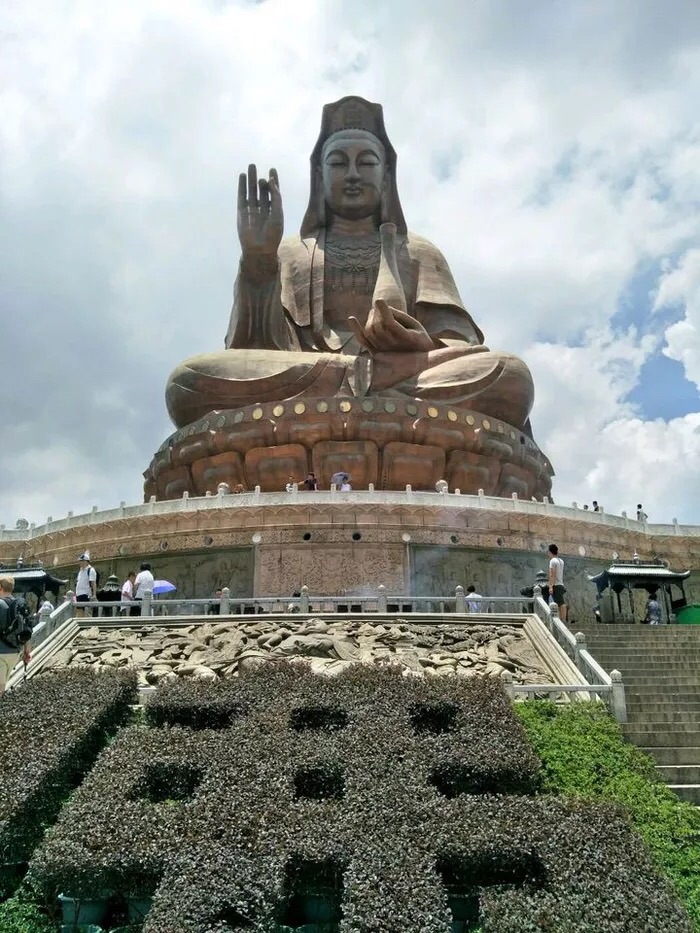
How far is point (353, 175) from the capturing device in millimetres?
23719

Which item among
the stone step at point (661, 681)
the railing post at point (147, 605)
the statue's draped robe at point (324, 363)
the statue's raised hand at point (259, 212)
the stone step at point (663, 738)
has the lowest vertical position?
the stone step at point (663, 738)

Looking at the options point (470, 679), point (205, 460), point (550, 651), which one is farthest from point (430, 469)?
point (470, 679)

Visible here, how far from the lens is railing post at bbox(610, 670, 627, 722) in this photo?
7.62 metres

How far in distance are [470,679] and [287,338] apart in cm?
1498

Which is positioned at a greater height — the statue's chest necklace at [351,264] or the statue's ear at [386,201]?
the statue's ear at [386,201]

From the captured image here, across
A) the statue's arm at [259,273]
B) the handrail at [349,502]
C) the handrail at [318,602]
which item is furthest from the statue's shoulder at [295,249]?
the handrail at [318,602]

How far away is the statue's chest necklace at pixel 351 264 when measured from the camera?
2292 centimetres

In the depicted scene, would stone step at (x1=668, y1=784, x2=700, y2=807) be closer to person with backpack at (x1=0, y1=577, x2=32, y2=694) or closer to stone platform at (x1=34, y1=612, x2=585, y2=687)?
stone platform at (x1=34, y1=612, x2=585, y2=687)

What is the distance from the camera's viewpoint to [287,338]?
71.0 ft

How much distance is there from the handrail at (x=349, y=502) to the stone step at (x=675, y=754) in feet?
25.1

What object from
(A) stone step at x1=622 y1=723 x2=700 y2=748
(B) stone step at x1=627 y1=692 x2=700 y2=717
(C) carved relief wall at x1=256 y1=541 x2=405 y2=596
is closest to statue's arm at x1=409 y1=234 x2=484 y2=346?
(C) carved relief wall at x1=256 y1=541 x2=405 y2=596

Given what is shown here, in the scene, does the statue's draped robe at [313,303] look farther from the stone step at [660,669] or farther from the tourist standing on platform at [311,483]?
the stone step at [660,669]

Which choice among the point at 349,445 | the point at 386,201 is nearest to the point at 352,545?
the point at 349,445

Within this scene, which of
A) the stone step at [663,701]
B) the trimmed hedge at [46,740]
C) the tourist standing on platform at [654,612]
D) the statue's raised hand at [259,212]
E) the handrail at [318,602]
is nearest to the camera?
the trimmed hedge at [46,740]
